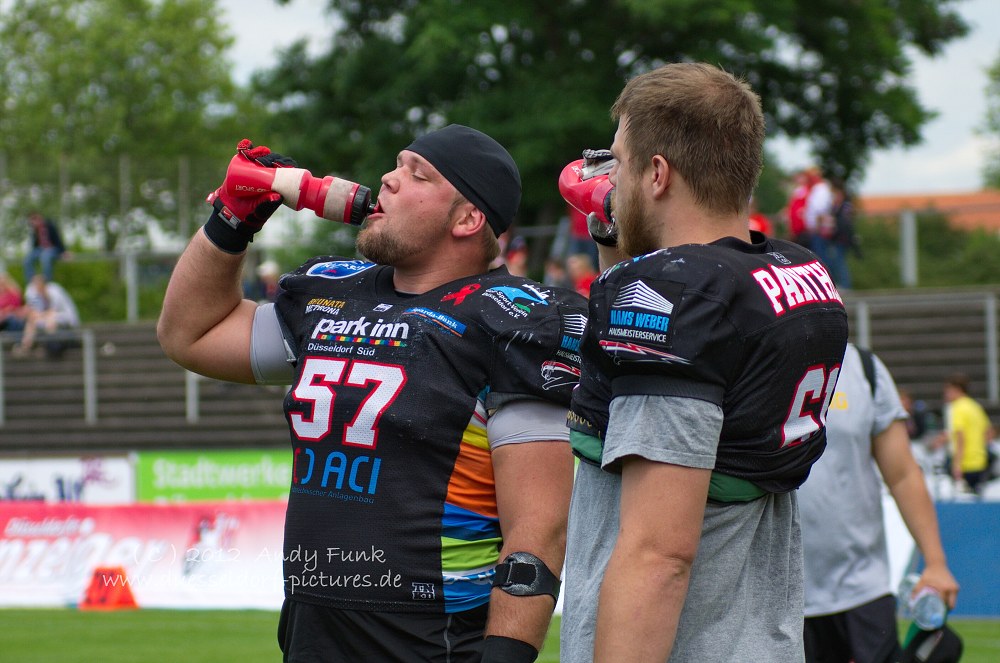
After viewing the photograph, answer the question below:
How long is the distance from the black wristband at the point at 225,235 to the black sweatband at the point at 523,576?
1.13 m

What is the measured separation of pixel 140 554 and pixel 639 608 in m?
10.1

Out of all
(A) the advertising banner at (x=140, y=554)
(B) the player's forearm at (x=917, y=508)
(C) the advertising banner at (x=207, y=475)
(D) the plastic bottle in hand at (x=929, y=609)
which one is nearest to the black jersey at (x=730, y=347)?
(D) the plastic bottle in hand at (x=929, y=609)

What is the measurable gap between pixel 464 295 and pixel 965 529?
318 inches

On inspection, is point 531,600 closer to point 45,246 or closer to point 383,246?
point 383,246

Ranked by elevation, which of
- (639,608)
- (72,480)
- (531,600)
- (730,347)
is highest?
(730,347)

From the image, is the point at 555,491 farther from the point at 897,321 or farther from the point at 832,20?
the point at 832,20

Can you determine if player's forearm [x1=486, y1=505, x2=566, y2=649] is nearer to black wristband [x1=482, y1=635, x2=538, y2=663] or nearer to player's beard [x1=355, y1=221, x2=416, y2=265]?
black wristband [x1=482, y1=635, x2=538, y2=663]

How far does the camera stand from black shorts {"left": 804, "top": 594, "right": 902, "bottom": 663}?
465 cm

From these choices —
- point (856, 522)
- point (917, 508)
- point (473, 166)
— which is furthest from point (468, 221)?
point (917, 508)

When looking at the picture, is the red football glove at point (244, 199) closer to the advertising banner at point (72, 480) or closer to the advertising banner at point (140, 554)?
the advertising banner at point (140, 554)

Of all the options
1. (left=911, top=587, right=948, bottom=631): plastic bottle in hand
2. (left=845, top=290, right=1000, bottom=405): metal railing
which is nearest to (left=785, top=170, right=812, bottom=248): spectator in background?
(left=845, top=290, right=1000, bottom=405): metal railing

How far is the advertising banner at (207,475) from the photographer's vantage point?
14133 millimetres

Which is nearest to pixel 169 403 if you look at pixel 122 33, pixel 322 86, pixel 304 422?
pixel 322 86

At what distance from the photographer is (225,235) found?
3330mm
